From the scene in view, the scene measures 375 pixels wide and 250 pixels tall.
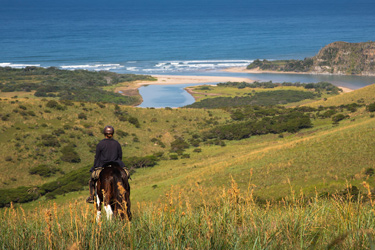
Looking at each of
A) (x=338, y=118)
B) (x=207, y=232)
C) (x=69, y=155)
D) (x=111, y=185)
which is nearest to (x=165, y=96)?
(x=338, y=118)

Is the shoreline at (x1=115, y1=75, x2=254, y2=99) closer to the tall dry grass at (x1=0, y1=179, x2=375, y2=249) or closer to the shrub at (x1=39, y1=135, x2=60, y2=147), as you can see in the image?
the shrub at (x1=39, y1=135, x2=60, y2=147)

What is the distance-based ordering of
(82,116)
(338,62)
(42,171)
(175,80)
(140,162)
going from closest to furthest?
1. (42,171)
2. (140,162)
3. (82,116)
4. (175,80)
5. (338,62)

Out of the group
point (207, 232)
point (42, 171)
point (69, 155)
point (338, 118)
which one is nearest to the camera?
point (207, 232)

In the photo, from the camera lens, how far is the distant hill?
4924 inches

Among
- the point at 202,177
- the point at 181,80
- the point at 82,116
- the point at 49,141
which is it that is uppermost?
the point at 181,80

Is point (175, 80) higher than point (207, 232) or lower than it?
higher

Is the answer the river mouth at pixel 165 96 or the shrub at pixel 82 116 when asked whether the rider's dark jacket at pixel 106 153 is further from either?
the river mouth at pixel 165 96

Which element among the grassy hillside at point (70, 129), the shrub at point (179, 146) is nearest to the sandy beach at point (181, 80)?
the grassy hillside at point (70, 129)

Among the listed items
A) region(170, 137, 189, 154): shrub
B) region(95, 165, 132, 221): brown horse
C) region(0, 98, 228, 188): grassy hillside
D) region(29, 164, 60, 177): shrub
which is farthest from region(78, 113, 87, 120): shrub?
region(95, 165, 132, 221): brown horse

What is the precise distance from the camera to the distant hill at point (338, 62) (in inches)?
4924

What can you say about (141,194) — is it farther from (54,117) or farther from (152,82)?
(152,82)

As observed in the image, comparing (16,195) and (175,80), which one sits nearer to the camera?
(16,195)

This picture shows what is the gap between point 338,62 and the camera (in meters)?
130

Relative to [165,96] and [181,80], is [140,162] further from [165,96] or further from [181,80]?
[181,80]
